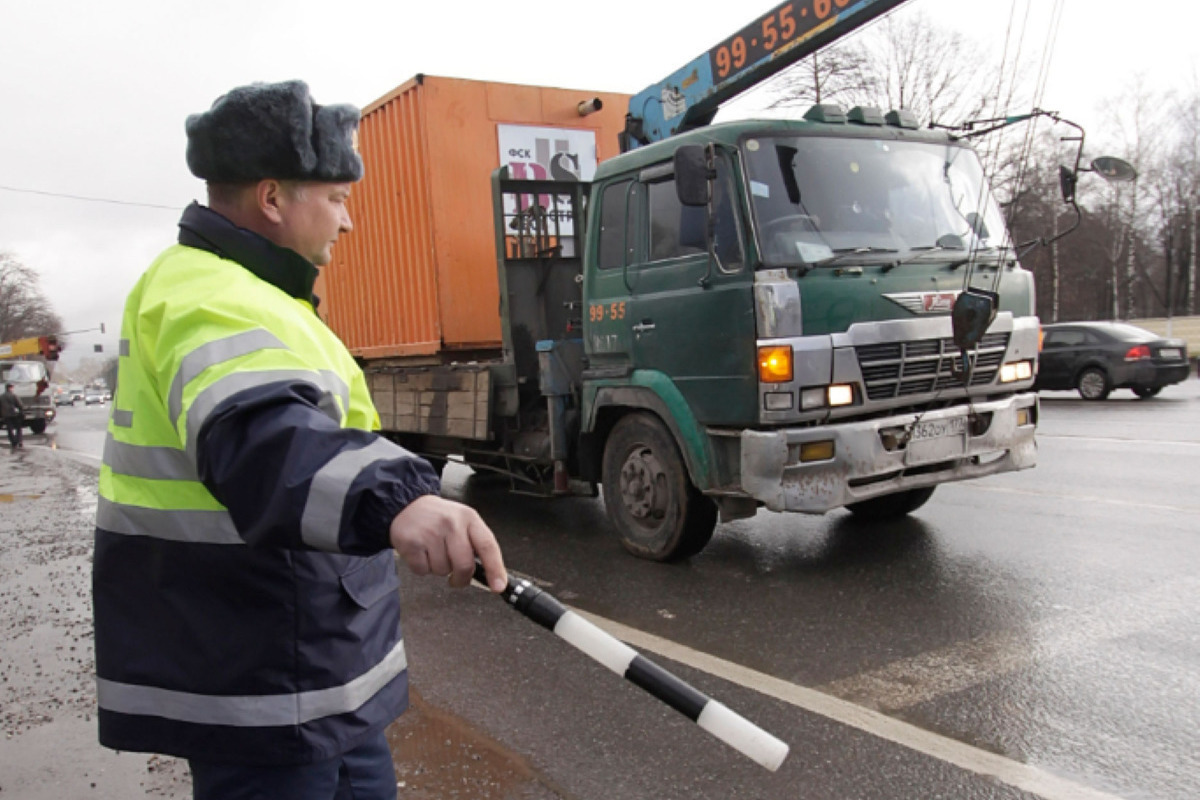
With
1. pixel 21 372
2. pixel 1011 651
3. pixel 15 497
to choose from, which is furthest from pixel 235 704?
pixel 21 372

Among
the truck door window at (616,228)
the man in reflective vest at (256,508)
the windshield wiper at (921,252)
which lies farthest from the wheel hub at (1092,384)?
the man in reflective vest at (256,508)

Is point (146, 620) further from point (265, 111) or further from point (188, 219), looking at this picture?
point (265, 111)

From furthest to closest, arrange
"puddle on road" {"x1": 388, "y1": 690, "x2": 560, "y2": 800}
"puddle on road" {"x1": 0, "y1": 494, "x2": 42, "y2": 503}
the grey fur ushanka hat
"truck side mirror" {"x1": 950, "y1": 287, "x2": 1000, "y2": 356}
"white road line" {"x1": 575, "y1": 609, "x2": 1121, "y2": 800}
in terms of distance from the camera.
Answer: "puddle on road" {"x1": 0, "y1": 494, "x2": 42, "y2": 503} → "truck side mirror" {"x1": 950, "y1": 287, "x2": 1000, "y2": 356} → "puddle on road" {"x1": 388, "y1": 690, "x2": 560, "y2": 800} → "white road line" {"x1": 575, "y1": 609, "x2": 1121, "y2": 800} → the grey fur ushanka hat

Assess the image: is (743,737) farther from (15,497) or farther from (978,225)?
(15,497)

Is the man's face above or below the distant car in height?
above

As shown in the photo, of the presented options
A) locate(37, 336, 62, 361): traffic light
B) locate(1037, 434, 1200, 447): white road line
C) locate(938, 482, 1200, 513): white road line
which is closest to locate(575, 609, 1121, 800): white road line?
locate(938, 482, 1200, 513): white road line

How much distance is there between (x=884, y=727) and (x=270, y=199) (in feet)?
9.18

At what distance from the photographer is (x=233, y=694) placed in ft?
4.48

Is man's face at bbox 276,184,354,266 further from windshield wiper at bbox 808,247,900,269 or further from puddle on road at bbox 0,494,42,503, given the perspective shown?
puddle on road at bbox 0,494,42,503

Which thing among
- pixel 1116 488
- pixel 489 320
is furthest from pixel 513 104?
pixel 1116 488

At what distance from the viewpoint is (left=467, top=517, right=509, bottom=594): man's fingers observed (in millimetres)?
1176

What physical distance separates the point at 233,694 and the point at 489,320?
21.8ft

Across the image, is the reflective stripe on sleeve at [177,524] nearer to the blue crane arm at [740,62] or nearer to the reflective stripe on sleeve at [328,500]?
the reflective stripe on sleeve at [328,500]

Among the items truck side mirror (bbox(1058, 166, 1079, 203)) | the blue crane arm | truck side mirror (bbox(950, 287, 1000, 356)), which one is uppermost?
the blue crane arm
